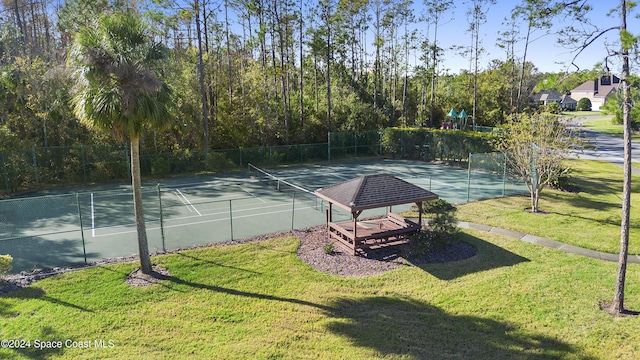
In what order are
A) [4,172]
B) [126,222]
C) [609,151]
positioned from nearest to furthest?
[126,222] < [4,172] < [609,151]

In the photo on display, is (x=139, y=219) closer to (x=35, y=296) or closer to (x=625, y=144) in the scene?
(x=35, y=296)

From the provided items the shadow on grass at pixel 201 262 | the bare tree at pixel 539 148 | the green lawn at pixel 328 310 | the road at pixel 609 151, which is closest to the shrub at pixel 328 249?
the green lawn at pixel 328 310

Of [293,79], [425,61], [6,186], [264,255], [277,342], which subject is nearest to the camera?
[277,342]

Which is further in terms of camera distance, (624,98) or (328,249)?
(328,249)

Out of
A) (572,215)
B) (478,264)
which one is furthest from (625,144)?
(572,215)

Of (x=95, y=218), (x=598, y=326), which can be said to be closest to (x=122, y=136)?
(x=95, y=218)

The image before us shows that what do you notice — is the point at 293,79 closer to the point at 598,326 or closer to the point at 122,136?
the point at 122,136

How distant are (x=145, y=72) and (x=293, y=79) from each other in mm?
38793

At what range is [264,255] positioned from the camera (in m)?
13.1

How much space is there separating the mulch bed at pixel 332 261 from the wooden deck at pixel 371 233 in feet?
0.84

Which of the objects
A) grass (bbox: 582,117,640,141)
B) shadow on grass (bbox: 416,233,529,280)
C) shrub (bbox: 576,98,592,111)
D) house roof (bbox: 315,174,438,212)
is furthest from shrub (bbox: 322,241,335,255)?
shrub (bbox: 576,98,592,111)

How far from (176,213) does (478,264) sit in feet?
41.6

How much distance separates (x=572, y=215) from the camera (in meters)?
17.4

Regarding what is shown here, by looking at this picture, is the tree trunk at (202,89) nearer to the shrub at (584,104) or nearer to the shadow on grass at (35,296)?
the shadow on grass at (35,296)
